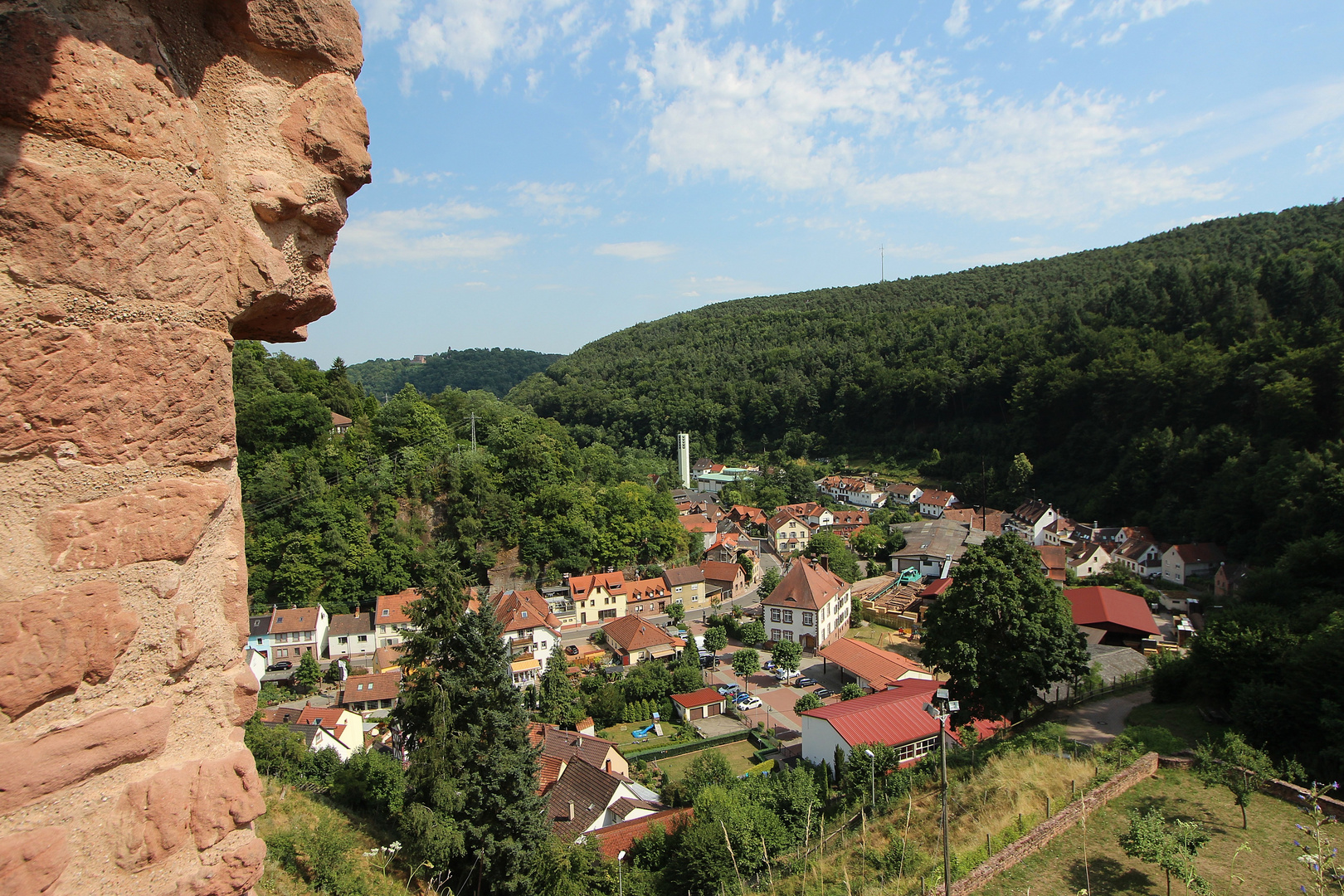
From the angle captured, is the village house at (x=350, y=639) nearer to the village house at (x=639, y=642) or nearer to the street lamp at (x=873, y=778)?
the village house at (x=639, y=642)

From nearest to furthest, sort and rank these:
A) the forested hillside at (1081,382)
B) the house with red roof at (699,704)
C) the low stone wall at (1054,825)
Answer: the low stone wall at (1054,825) → the house with red roof at (699,704) → the forested hillside at (1081,382)

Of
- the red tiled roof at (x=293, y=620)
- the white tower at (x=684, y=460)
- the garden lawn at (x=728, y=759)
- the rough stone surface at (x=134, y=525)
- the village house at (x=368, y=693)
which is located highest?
the rough stone surface at (x=134, y=525)

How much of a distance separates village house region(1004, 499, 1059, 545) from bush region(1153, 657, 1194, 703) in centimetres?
3115

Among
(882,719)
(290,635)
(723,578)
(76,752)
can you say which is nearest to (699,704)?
(882,719)

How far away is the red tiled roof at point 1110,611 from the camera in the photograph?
92.3ft

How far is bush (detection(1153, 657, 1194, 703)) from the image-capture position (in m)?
17.9

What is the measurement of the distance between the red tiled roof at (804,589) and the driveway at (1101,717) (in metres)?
14.7

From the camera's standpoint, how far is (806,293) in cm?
14062

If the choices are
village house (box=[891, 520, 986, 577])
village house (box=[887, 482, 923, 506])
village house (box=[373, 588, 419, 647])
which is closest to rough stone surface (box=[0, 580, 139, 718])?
village house (box=[373, 588, 419, 647])

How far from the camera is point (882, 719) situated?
19.9m

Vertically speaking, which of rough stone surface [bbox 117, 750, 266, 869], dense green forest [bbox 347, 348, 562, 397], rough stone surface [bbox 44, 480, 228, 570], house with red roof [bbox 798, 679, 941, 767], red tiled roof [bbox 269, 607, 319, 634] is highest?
dense green forest [bbox 347, 348, 562, 397]

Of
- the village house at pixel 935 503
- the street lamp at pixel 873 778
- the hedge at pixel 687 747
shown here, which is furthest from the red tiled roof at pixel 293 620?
the village house at pixel 935 503

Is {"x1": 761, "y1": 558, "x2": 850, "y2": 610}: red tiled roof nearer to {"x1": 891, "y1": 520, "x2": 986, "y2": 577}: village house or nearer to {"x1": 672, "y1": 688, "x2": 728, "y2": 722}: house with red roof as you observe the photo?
{"x1": 672, "y1": 688, "x2": 728, "y2": 722}: house with red roof

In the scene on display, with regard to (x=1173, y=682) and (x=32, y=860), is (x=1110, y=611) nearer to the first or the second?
(x=1173, y=682)
